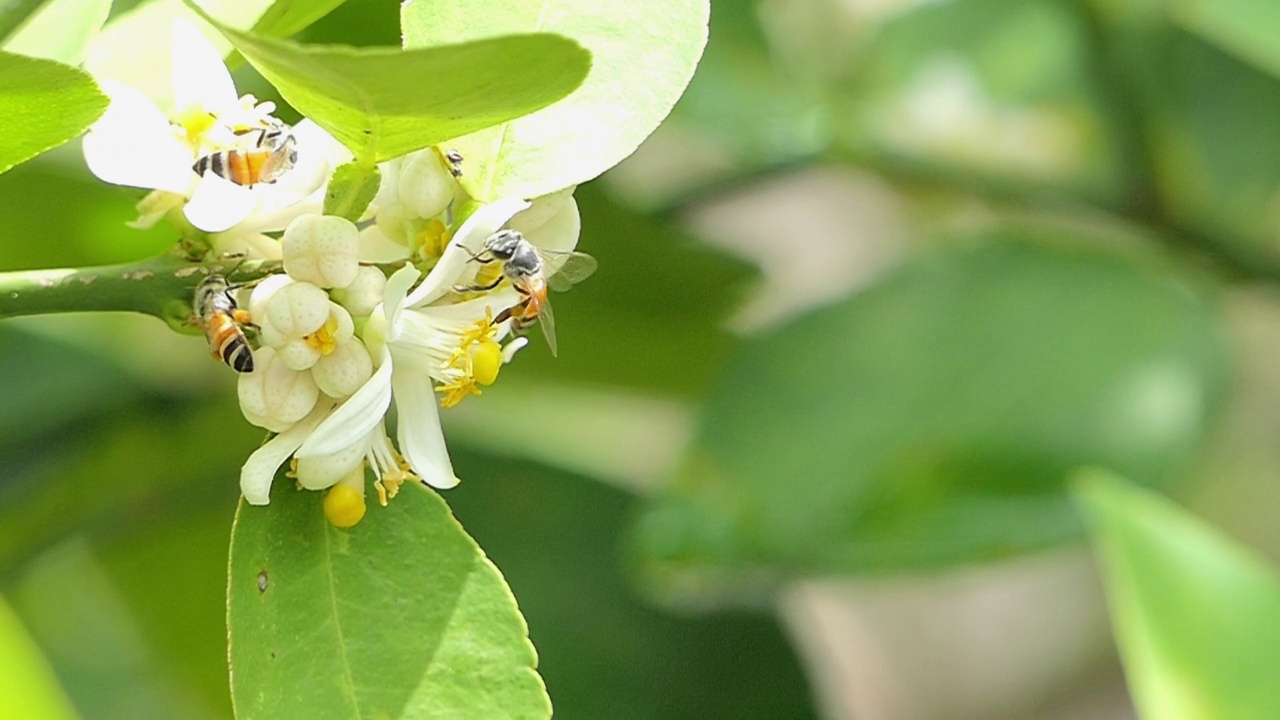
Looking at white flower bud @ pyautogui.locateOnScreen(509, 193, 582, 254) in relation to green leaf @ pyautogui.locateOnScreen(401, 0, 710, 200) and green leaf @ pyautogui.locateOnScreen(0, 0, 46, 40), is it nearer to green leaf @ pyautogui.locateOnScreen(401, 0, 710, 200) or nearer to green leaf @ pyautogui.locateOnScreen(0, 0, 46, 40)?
green leaf @ pyautogui.locateOnScreen(401, 0, 710, 200)

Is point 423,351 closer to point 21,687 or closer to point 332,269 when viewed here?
point 332,269

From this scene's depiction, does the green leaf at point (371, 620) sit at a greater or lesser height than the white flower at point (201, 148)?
lesser

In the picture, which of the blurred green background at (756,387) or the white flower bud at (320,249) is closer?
Result: the white flower bud at (320,249)

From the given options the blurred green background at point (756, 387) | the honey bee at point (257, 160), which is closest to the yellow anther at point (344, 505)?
the honey bee at point (257, 160)

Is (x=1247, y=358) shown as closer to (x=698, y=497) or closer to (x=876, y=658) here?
(x=876, y=658)

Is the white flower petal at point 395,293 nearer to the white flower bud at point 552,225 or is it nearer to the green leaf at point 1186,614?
the white flower bud at point 552,225

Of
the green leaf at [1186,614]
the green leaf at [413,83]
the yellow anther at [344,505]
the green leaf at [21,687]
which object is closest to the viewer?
the green leaf at [413,83]
